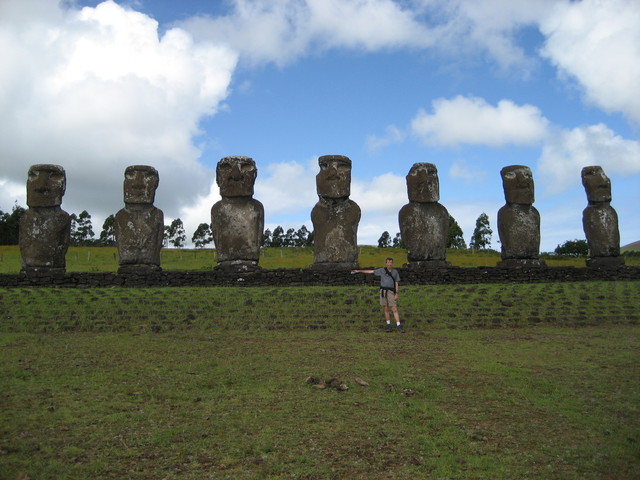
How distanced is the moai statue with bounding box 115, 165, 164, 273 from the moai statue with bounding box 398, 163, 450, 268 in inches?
295

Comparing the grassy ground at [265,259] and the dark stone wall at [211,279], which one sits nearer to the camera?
the dark stone wall at [211,279]

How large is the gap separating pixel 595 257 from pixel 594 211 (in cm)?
166

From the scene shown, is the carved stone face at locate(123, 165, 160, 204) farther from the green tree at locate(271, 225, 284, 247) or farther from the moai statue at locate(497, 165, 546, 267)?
the green tree at locate(271, 225, 284, 247)

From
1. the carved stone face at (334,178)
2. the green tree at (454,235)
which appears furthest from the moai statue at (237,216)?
the green tree at (454,235)

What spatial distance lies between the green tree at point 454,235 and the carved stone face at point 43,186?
38.8 m

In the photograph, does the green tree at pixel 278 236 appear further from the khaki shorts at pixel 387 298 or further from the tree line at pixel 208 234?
the khaki shorts at pixel 387 298

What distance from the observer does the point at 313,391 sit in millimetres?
7520

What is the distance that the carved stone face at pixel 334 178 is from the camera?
1878cm

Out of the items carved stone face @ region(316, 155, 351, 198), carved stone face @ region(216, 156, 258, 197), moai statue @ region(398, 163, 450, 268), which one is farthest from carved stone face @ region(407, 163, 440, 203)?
carved stone face @ region(216, 156, 258, 197)

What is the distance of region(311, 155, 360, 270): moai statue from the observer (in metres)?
18.5

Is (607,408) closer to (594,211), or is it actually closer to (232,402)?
(232,402)

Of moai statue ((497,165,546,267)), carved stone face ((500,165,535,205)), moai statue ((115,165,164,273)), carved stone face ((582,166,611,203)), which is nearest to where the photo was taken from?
moai statue ((115,165,164,273))

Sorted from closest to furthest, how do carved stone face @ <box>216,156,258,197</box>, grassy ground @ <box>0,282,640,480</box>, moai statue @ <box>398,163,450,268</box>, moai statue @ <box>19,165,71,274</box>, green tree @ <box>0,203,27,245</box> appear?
grassy ground @ <box>0,282,640,480</box>, moai statue @ <box>19,165,71,274</box>, carved stone face @ <box>216,156,258,197</box>, moai statue @ <box>398,163,450,268</box>, green tree @ <box>0,203,27,245</box>

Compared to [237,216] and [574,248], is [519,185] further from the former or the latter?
[574,248]
